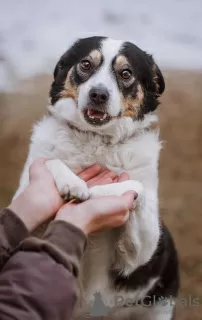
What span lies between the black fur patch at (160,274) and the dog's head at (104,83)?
37 centimetres

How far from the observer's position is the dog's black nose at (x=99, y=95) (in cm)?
116

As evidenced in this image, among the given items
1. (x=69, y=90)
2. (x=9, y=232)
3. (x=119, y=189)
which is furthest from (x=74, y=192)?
(x=69, y=90)

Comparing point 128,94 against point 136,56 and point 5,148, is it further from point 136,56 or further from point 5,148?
point 5,148

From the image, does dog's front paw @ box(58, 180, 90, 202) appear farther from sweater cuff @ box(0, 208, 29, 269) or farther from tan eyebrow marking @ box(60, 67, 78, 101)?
tan eyebrow marking @ box(60, 67, 78, 101)

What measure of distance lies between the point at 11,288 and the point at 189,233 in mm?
883

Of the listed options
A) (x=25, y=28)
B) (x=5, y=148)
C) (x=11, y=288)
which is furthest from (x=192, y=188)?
(x=11, y=288)

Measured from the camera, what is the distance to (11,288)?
2.15 feet

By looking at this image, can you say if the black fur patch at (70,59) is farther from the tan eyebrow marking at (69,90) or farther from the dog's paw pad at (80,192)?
the dog's paw pad at (80,192)

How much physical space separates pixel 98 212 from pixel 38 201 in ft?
0.49

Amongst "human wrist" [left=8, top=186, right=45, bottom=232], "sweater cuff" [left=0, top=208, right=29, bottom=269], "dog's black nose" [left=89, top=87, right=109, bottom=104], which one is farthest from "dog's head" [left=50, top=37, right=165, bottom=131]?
"sweater cuff" [left=0, top=208, right=29, bottom=269]

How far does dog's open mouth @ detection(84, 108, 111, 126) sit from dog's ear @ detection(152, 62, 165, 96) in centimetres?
22

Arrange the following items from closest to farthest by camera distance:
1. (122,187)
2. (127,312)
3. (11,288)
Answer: (11,288)
(122,187)
(127,312)

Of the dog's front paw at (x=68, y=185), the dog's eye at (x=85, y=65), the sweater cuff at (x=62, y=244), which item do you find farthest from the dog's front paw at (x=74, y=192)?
the dog's eye at (x=85, y=65)

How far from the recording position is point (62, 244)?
759 millimetres
